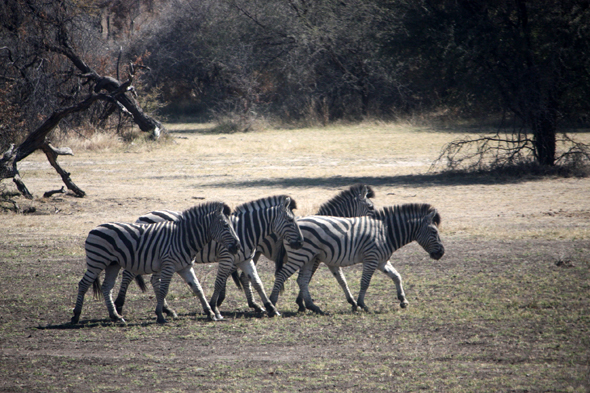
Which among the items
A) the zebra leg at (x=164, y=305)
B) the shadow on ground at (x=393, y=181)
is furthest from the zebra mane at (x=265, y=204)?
the shadow on ground at (x=393, y=181)

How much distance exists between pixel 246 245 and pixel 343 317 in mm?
1547

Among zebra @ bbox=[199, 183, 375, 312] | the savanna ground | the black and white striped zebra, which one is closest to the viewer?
the savanna ground

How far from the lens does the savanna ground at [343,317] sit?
562cm

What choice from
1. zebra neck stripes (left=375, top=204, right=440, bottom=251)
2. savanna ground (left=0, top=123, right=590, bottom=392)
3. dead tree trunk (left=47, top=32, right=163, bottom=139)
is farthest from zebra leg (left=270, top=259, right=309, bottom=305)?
dead tree trunk (left=47, top=32, right=163, bottom=139)

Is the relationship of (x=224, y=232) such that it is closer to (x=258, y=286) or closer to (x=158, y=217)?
(x=258, y=286)

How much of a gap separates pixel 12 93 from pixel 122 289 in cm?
1476

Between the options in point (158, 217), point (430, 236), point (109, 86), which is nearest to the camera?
point (430, 236)

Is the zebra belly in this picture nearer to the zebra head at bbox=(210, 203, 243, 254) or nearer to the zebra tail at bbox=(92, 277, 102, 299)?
the zebra head at bbox=(210, 203, 243, 254)

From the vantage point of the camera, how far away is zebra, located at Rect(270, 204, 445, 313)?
26.0ft

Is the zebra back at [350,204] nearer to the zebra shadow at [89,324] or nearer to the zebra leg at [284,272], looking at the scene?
the zebra leg at [284,272]

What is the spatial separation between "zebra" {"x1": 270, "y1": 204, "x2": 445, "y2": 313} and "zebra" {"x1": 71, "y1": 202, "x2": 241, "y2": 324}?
3.07ft

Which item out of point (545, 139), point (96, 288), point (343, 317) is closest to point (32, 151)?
point (96, 288)

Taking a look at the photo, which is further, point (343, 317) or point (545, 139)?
point (545, 139)

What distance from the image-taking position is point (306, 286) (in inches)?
315
